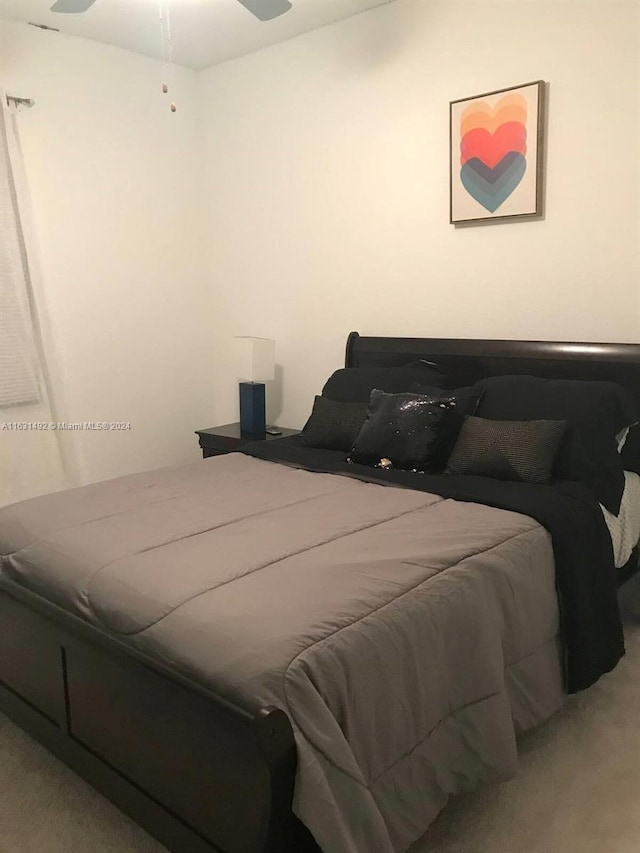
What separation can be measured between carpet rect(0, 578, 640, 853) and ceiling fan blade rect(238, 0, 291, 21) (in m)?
3.14

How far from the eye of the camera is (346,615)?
4.97ft

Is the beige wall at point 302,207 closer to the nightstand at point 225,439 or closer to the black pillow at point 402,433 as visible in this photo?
the nightstand at point 225,439

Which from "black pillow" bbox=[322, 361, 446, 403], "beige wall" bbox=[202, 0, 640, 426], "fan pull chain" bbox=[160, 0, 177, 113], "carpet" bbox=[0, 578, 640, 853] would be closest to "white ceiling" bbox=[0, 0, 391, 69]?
"fan pull chain" bbox=[160, 0, 177, 113]

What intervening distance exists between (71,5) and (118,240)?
1.14 meters

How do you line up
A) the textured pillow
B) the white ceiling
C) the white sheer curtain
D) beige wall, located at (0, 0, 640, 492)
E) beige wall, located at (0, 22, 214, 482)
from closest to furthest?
the textured pillow → beige wall, located at (0, 0, 640, 492) → the white ceiling → the white sheer curtain → beige wall, located at (0, 22, 214, 482)

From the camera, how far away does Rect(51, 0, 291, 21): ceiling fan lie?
3.19 metres

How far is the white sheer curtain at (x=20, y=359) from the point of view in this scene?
337cm

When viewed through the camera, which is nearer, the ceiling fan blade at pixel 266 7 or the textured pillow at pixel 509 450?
the textured pillow at pixel 509 450

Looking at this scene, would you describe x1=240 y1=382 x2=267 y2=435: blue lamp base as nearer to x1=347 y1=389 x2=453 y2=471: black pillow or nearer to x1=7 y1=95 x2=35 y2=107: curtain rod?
x1=347 y1=389 x2=453 y2=471: black pillow

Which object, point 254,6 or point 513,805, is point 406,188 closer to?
point 254,6

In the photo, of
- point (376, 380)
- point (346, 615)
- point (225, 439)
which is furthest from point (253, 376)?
point (346, 615)

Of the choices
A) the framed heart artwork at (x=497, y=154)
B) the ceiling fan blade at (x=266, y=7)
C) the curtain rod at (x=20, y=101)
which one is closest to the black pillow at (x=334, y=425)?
the framed heart artwork at (x=497, y=154)

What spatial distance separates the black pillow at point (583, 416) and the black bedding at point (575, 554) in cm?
8

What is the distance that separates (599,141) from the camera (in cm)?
278
